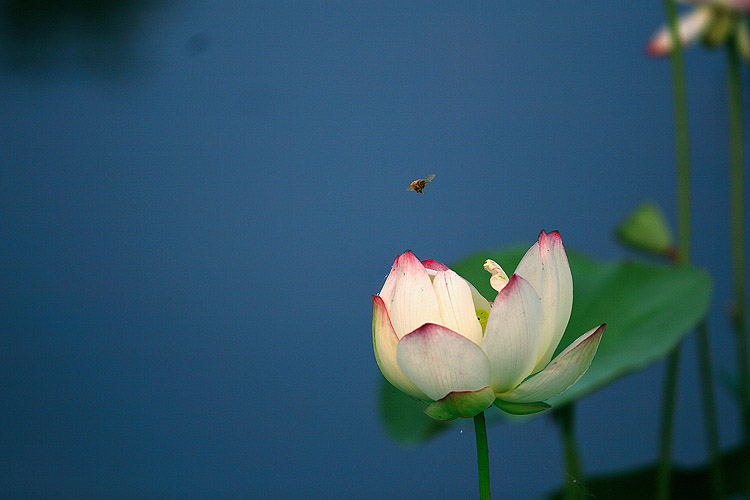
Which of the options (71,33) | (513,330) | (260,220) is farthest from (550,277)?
(71,33)

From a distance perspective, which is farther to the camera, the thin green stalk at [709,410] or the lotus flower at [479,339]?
the thin green stalk at [709,410]

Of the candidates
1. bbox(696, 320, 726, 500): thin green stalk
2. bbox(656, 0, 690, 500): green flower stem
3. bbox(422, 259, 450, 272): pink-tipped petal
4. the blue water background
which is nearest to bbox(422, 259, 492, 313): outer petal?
bbox(422, 259, 450, 272): pink-tipped petal

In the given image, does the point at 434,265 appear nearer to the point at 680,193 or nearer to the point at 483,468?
the point at 483,468

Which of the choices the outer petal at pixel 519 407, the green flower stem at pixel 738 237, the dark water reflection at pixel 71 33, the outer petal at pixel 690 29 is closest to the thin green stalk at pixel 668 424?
the green flower stem at pixel 738 237

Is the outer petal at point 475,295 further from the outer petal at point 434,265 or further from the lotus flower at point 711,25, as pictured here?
the lotus flower at point 711,25

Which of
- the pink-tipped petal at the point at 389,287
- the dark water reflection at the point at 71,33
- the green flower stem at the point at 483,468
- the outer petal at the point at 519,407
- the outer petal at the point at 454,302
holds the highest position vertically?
the dark water reflection at the point at 71,33

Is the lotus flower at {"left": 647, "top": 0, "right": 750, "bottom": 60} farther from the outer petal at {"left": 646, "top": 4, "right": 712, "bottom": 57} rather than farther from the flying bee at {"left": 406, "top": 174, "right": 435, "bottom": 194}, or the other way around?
the flying bee at {"left": 406, "top": 174, "right": 435, "bottom": 194}

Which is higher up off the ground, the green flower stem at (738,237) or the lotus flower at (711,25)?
the lotus flower at (711,25)

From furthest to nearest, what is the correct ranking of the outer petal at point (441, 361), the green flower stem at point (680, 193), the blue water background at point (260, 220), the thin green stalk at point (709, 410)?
the blue water background at point (260, 220) < the thin green stalk at point (709, 410) < the green flower stem at point (680, 193) < the outer petal at point (441, 361)
